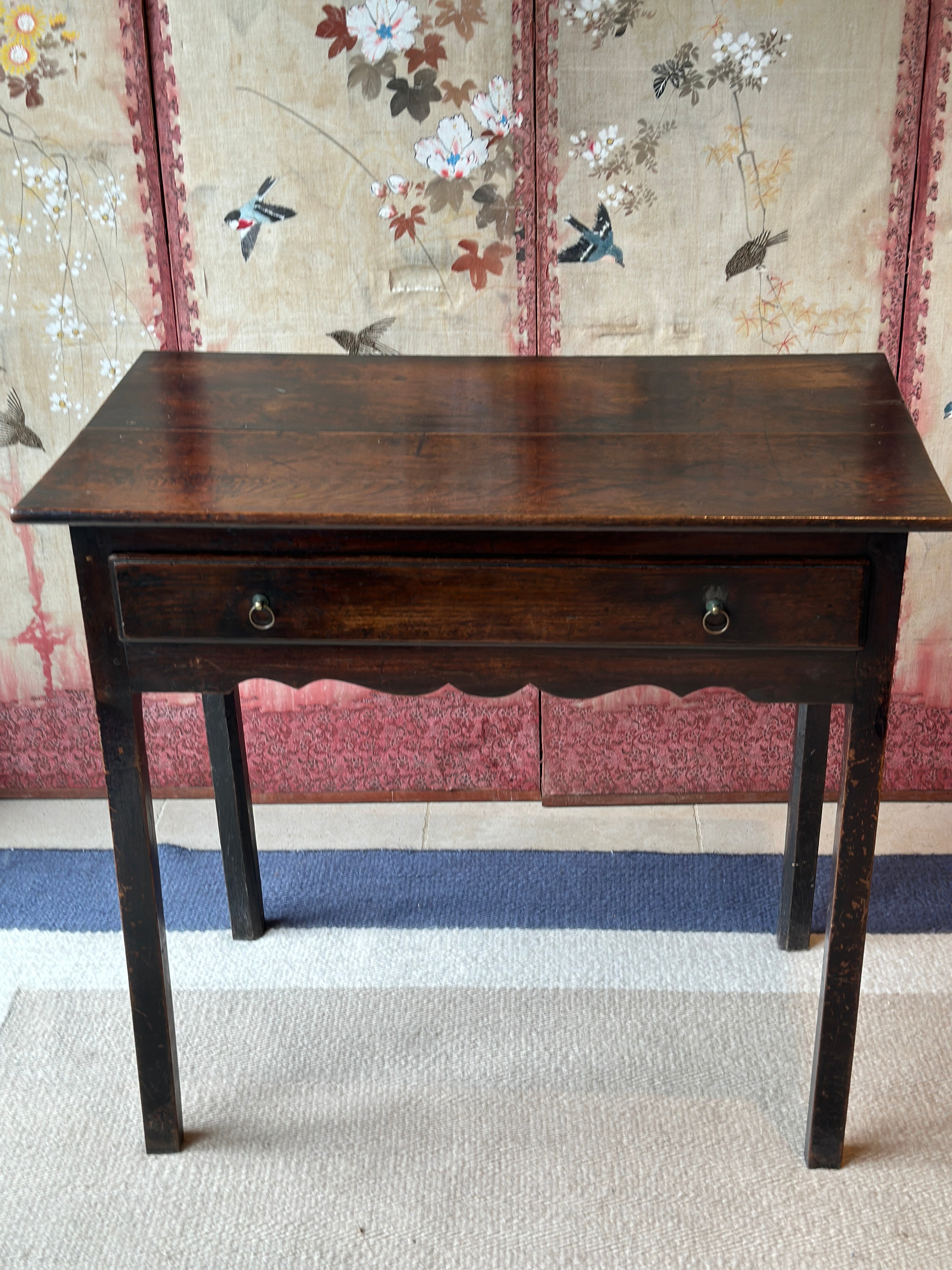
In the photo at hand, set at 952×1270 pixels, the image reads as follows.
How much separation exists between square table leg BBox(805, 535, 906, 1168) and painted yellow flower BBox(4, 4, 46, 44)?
4.93 ft

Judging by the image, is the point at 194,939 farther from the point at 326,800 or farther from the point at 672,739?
the point at 672,739

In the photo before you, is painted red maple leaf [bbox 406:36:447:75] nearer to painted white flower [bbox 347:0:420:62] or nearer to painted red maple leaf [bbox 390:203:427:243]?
painted white flower [bbox 347:0:420:62]

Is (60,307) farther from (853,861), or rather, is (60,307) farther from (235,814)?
(853,861)

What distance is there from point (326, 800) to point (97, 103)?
1306 mm

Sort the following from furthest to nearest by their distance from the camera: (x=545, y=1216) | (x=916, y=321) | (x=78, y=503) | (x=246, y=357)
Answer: (x=916, y=321), (x=246, y=357), (x=545, y=1216), (x=78, y=503)

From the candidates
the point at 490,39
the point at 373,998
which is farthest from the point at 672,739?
the point at 490,39

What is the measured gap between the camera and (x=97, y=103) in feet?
6.43

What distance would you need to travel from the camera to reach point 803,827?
1.94 m

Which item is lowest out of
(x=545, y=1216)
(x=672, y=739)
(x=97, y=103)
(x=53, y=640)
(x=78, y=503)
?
(x=545, y=1216)

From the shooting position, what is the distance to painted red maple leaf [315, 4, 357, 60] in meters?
1.89

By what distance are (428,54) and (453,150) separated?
5.6 inches

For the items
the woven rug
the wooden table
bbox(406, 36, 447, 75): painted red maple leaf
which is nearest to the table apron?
the wooden table

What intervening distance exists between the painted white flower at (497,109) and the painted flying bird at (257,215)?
0.34 m

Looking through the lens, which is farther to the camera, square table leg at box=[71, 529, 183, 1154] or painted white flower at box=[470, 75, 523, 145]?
painted white flower at box=[470, 75, 523, 145]
